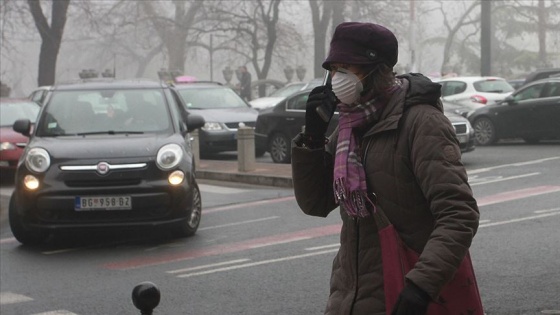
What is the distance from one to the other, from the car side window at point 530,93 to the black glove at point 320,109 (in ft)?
57.3

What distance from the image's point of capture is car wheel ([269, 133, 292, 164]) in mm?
21375

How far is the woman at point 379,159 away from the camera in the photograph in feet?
12.0

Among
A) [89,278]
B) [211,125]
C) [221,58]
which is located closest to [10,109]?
[211,125]

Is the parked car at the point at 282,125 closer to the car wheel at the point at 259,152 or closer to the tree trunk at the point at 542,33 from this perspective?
the car wheel at the point at 259,152

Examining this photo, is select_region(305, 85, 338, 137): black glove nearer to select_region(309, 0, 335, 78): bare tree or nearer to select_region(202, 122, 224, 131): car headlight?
select_region(202, 122, 224, 131): car headlight

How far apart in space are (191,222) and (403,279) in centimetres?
828

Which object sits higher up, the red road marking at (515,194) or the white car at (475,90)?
the white car at (475,90)

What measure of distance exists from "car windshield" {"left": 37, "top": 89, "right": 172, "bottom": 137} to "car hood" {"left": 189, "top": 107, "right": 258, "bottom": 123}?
34.4ft

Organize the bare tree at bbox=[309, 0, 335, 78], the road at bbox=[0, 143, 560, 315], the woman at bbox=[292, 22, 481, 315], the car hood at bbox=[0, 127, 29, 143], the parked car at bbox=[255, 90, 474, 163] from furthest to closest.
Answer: the bare tree at bbox=[309, 0, 335, 78] < the parked car at bbox=[255, 90, 474, 163] < the car hood at bbox=[0, 127, 29, 143] < the road at bbox=[0, 143, 560, 315] < the woman at bbox=[292, 22, 481, 315]

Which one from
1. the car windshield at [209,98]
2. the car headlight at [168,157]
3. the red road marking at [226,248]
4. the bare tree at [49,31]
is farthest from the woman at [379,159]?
the bare tree at [49,31]

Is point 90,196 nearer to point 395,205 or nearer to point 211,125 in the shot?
point 395,205

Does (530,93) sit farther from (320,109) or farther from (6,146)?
(320,109)

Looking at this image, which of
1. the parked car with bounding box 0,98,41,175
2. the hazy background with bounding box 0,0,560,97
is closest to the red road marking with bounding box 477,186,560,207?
the parked car with bounding box 0,98,41,175

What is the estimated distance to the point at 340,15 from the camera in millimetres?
46188
